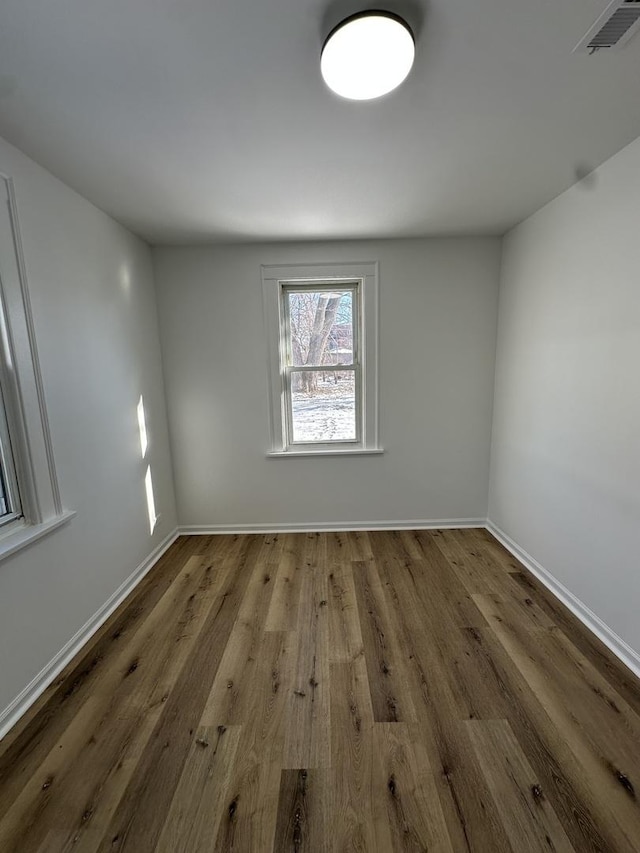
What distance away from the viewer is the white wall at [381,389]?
2744mm

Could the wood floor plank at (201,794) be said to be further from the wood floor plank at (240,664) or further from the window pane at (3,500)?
the window pane at (3,500)

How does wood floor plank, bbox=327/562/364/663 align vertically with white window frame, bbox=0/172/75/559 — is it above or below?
below

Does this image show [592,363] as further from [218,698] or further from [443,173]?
[218,698]

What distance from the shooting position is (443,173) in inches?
71.1

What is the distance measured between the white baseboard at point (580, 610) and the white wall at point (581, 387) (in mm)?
39

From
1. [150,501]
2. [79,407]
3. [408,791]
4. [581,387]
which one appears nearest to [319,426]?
[150,501]

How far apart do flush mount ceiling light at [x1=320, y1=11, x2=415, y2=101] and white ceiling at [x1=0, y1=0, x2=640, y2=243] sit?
45 millimetres

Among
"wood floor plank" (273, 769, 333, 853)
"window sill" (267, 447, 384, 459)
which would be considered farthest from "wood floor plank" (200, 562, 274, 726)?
"window sill" (267, 447, 384, 459)

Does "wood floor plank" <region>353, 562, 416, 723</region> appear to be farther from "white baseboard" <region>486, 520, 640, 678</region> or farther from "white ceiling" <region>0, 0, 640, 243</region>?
"white ceiling" <region>0, 0, 640, 243</region>

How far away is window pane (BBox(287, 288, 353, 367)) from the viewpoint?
9.48ft

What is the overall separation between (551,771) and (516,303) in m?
2.62

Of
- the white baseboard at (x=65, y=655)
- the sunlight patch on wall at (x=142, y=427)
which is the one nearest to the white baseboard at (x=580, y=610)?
the white baseboard at (x=65, y=655)

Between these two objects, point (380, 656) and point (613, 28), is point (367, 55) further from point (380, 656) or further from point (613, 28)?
point (380, 656)

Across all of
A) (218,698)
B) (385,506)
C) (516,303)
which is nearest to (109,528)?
(218,698)
